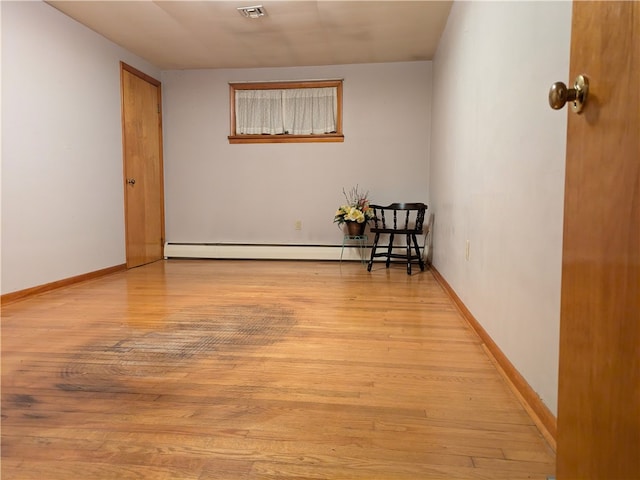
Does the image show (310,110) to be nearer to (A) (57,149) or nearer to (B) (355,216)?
(B) (355,216)

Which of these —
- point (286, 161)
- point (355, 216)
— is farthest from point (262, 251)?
point (355, 216)

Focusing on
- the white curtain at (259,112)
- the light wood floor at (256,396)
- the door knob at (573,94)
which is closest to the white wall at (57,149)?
the light wood floor at (256,396)

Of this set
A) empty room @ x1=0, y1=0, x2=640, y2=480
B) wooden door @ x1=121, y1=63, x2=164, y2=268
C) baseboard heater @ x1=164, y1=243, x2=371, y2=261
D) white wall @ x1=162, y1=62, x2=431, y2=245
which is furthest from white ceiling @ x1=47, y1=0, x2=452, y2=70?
baseboard heater @ x1=164, y1=243, x2=371, y2=261

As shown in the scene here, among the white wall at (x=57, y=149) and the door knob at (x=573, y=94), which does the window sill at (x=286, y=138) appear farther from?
the door knob at (x=573, y=94)

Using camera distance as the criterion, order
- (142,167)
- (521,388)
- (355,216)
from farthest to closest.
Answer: (142,167) → (355,216) → (521,388)

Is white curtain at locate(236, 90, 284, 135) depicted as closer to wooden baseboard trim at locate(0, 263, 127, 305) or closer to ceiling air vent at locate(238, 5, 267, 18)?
ceiling air vent at locate(238, 5, 267, 18)

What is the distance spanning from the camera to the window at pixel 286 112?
16.4ft

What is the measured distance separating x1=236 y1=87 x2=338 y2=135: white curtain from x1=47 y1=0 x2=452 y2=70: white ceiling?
13.5 inches

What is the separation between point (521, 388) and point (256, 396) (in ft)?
3.06

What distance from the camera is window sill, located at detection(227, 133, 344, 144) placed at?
499 cm

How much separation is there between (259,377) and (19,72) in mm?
3017

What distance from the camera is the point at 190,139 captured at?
5.20 metres

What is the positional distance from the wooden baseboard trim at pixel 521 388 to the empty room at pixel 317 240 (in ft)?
0.04

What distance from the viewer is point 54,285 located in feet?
11.1
